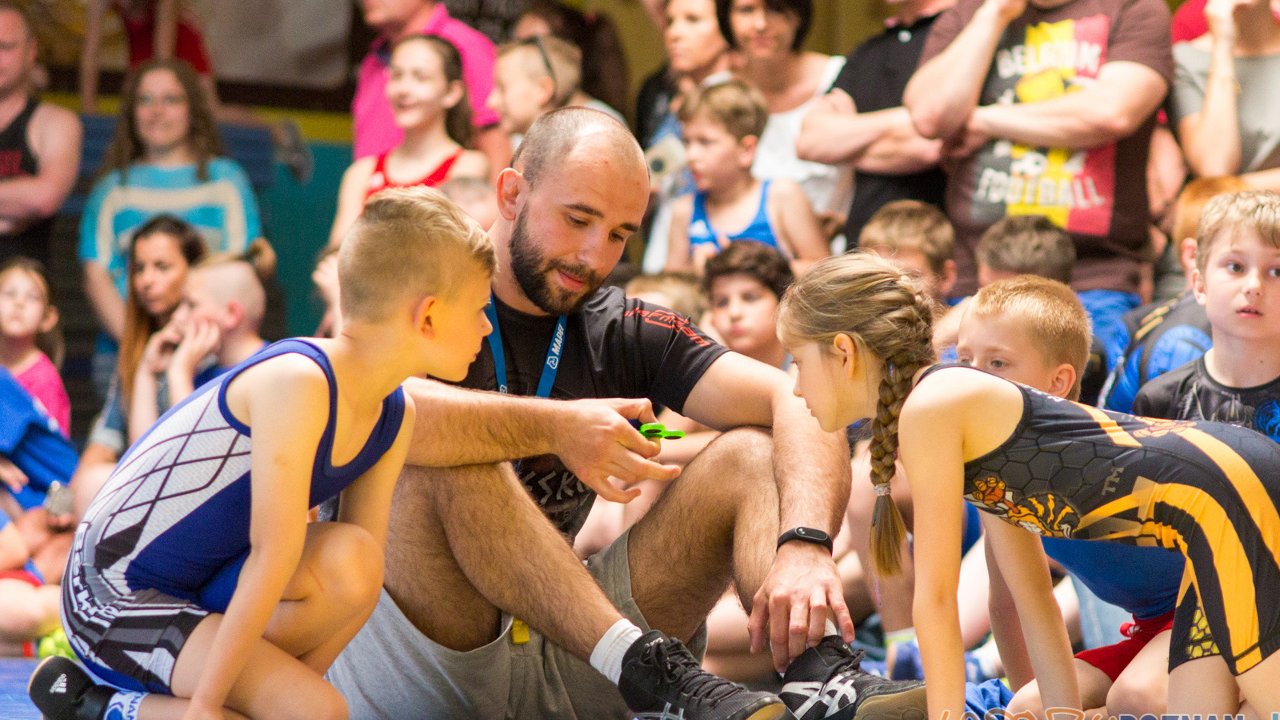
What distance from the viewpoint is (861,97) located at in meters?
5.04

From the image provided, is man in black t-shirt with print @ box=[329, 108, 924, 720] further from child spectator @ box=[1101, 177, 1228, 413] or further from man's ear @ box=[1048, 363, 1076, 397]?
child spectator @ box=[1101, 177, 1228, 413]

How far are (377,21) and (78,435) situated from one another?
7.75 feet

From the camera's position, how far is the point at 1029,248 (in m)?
4.14

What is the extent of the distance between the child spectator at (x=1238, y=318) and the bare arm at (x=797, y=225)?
6.38 ft

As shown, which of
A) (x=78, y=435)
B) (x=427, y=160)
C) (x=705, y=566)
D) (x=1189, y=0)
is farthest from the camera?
(x=78, y=435)

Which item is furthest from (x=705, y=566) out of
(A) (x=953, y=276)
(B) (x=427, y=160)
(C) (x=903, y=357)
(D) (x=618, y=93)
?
(D) (x=618, y=93)

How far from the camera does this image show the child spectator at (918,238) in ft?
14.4

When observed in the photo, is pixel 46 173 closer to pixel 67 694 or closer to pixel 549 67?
pixel 549 67

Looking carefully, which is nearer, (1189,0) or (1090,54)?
(1090,54)

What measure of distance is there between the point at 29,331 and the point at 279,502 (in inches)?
Answer: 139

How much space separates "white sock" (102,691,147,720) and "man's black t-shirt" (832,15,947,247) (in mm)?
3073

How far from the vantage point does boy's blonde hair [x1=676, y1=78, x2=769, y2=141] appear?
502 cm

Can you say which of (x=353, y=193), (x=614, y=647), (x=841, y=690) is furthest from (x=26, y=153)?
(x=841, y=690)

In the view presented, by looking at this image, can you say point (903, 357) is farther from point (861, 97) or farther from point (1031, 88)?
point (861, 97)
